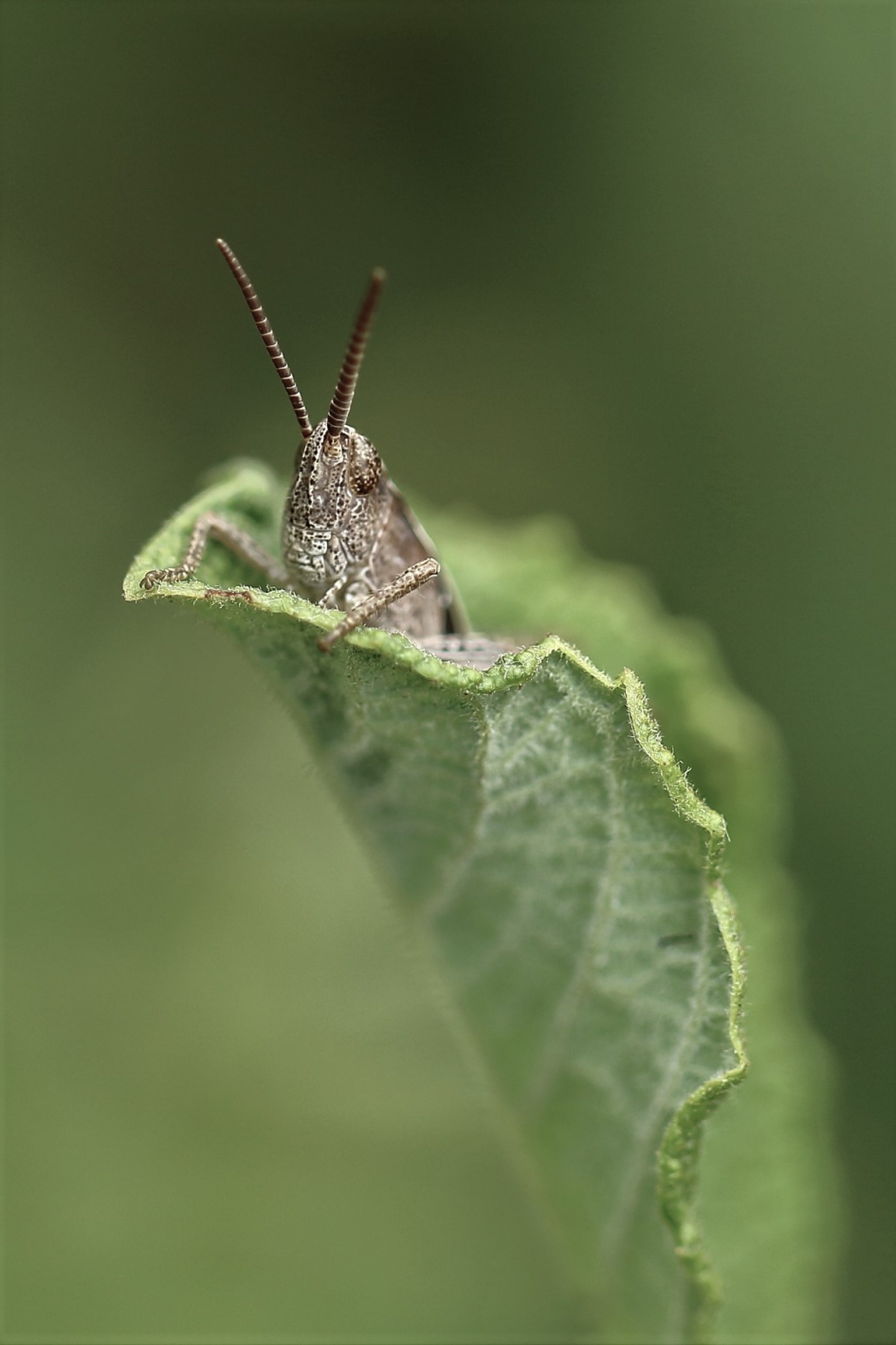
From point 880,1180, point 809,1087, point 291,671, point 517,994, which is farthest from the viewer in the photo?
point 880,1180

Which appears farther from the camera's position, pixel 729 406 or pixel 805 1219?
pixel 729 406

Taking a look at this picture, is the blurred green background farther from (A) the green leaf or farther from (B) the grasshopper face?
(B) the grasshopper face

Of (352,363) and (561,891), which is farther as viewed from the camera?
(352,363)

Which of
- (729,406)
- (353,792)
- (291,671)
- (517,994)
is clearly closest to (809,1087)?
(517,994)

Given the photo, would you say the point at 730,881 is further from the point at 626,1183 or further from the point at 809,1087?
the point at 626,1183

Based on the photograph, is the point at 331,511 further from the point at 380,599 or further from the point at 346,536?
the point at 380,599

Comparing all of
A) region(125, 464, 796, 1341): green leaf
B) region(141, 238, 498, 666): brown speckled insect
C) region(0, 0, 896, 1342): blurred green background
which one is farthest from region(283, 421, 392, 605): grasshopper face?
region(0, 0, 896, 1342): blurred green background

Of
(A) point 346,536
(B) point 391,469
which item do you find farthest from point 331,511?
(B) point 391,469
